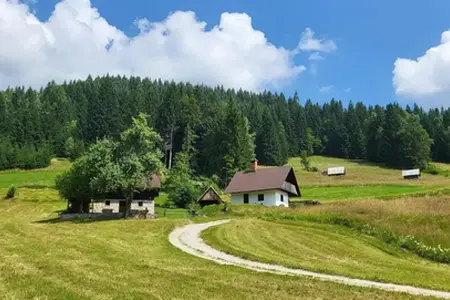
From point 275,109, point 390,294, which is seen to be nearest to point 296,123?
point 275,109

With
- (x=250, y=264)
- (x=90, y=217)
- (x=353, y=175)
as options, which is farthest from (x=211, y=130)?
(x=250, y=264)

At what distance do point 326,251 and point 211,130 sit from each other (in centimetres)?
8405

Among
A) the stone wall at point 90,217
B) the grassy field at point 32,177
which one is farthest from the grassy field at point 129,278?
the grassy field at point 32,177

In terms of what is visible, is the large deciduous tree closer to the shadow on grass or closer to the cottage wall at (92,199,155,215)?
the cottage wall at (92,199,155,215)

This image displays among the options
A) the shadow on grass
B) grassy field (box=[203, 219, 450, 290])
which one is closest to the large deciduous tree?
grassy field (box=[203, 219, 450, 290])

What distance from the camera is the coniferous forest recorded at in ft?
336

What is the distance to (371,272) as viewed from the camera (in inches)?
618

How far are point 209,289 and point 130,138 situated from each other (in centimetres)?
3189

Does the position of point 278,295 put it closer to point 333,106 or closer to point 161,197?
point 161,197

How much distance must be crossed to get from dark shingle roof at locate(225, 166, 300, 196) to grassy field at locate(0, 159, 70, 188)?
3874cm

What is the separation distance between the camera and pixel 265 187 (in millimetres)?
58500

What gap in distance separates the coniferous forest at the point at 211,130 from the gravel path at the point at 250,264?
213 feet

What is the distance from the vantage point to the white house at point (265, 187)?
5828 cm

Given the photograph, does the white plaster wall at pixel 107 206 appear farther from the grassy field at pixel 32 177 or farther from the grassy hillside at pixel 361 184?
the grassy hillside at pixel 361 184
